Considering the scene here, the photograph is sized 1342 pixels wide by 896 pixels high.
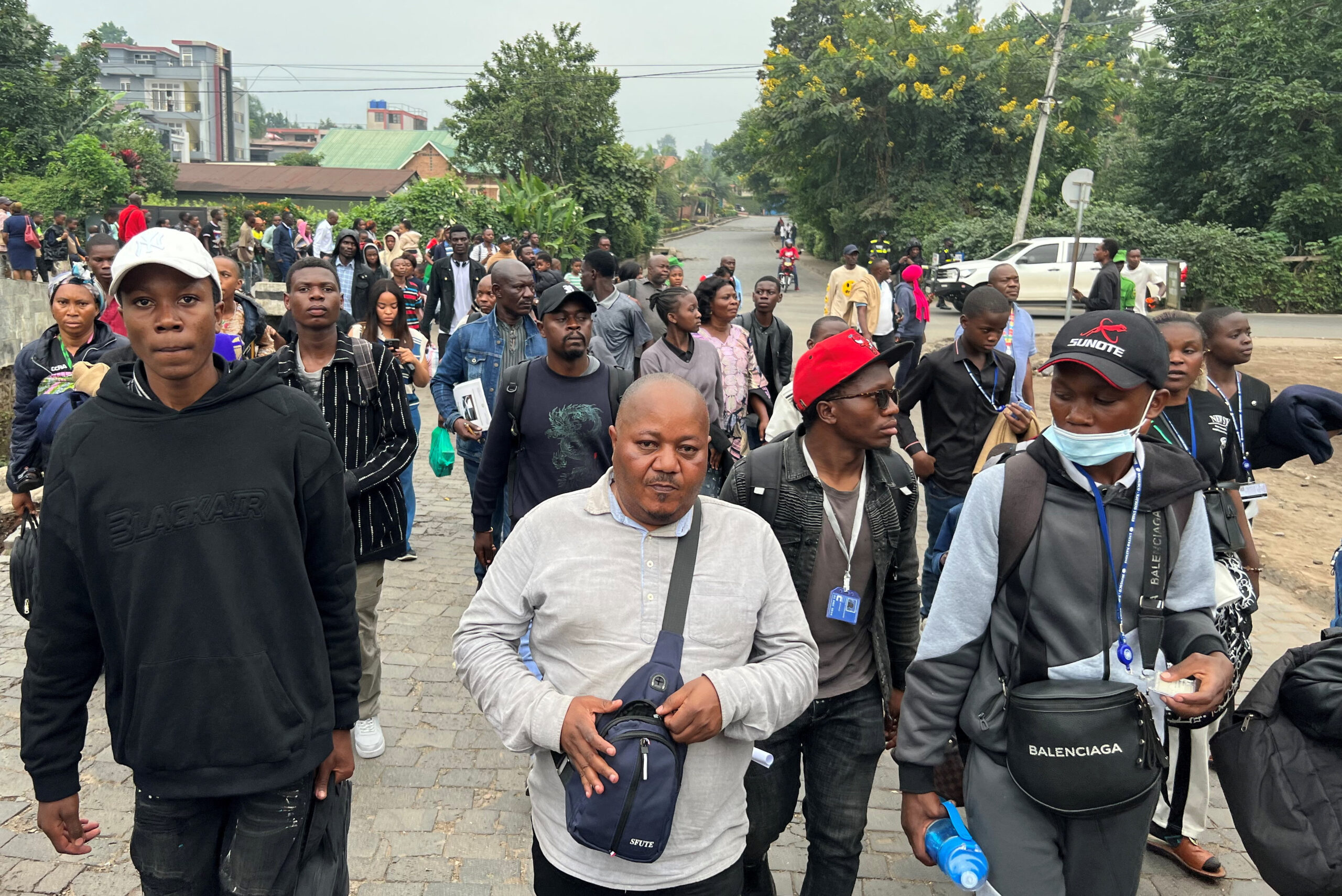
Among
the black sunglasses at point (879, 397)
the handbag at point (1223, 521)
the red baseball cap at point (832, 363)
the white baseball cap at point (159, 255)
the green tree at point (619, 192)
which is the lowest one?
the handbag at point (1223, 521)

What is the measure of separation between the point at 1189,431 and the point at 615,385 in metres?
2.53

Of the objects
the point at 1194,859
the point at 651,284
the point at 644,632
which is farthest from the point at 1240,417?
the point at 651,284

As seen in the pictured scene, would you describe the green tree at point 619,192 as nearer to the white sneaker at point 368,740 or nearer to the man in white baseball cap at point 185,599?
the white sneaker at point 368,740

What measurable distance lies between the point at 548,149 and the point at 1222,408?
3652 cm

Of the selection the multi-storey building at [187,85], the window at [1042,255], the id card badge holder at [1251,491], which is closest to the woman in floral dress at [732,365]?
the id card badge holder at [1251,491]

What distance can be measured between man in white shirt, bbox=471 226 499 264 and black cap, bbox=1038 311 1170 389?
14.4m

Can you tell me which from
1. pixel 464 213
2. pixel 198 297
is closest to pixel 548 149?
pixel 464 213

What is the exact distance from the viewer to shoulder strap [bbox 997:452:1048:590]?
254 centimetres

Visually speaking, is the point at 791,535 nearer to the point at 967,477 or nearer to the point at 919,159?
the point at 967,477

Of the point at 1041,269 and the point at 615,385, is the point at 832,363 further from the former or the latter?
the point at 1041,269

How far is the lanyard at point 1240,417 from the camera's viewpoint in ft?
14.4

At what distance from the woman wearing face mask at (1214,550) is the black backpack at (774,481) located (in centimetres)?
118

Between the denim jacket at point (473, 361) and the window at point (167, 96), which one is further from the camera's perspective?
the window at point (167, 96)

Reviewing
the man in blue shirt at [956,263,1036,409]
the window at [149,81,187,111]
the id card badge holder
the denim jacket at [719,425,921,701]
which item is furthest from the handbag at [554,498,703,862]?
the window at [149,81,187,111]
